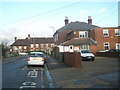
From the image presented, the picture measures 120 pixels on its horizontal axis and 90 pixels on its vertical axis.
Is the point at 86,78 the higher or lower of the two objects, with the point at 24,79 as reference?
higher

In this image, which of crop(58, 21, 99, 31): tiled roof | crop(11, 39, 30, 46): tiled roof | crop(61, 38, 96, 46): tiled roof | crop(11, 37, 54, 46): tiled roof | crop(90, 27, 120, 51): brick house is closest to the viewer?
crop(90, 27, 120, 51): brick house

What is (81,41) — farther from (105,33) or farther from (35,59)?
(35,59)

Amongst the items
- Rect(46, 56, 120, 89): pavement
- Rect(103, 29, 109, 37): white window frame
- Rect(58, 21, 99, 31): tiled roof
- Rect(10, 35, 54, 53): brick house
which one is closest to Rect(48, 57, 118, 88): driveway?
Rect(46, 56, 120, 89): pavement

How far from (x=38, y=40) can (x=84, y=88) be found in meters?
91.1

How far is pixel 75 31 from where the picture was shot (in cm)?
4231

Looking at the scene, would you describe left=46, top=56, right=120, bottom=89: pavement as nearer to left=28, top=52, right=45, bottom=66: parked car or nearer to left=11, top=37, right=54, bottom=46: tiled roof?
left=28, top=52, right=45, bottom=66: parked car

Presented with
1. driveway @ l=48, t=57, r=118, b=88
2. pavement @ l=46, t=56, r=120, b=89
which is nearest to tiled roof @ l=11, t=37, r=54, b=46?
A: pavement @ l=46, t=56, r=120, b=89

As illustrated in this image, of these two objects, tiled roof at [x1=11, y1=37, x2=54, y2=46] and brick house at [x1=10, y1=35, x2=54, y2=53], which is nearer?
brick house at [x1=10, y1=35, x2=54, y2=53]

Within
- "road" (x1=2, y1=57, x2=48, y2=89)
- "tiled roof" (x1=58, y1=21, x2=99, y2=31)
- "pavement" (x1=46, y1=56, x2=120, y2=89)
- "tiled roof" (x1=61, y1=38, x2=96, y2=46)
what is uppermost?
"tiled roof" (x1=58, y1=21, x2=99, y2=31)

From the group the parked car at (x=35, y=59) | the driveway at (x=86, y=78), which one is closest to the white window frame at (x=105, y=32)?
the parked car at (x=35, y=59)

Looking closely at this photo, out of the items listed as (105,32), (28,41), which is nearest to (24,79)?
(105,32)

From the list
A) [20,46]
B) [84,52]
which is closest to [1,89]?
[84,52]

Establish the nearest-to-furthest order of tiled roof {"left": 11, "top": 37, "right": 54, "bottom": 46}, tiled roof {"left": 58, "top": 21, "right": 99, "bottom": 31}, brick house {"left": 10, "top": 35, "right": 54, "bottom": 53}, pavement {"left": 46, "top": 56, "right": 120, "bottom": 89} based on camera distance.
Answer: pavement {"left": 46, "top": 56, "right": 120, "bottom": 89}, tiled roof {"left": 58, "top": 21, "right": 99, "bottom": 31}, brick house {"left": 10, "top": 35, "right": 54, "bottom": 53}, tiled roof {"left": 11, "top": 37, "right": 54, "bottom": 46}

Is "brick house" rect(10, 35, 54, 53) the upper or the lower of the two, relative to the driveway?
upper
